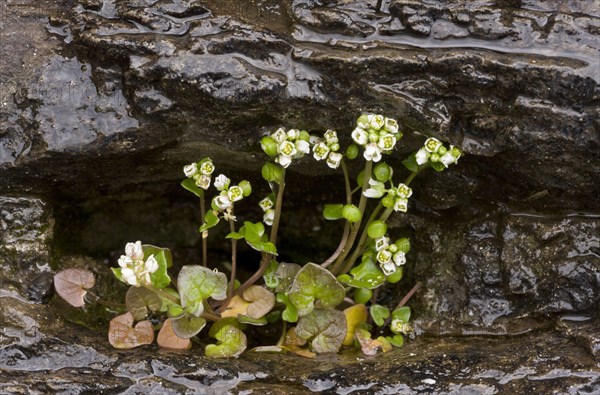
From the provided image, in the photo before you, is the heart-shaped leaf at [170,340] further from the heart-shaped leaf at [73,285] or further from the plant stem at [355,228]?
the plant stem at [355,228]

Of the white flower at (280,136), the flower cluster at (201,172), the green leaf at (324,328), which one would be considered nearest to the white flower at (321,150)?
the white flower at (280,136)

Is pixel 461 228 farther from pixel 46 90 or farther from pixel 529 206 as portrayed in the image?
pixel 46 90

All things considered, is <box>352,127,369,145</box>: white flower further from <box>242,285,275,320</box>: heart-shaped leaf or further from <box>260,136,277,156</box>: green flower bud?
<box>242,285,275,320</box>: heart-shaped leaf

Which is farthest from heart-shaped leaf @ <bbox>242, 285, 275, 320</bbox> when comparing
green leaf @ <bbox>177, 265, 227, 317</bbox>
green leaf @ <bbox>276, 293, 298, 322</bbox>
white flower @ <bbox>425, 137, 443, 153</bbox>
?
white flower @ <bbox>425, 137, 443, 153</bbox>

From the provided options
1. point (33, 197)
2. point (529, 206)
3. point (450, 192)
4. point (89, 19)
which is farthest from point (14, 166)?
point (529, 206)

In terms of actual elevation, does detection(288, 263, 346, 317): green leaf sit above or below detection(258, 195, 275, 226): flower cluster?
below

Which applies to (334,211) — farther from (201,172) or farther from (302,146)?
(201,172)
